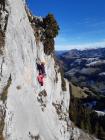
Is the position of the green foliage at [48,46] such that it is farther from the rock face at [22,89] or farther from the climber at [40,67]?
the climber at [40,67]

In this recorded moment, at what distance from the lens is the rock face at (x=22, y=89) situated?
49375 millimetres

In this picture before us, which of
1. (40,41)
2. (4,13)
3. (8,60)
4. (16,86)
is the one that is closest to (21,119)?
(16,86)

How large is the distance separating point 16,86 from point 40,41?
21.7 meters

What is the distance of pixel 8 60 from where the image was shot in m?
51.8

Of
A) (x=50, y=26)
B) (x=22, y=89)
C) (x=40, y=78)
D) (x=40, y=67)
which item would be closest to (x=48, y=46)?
(x=50, y=26)

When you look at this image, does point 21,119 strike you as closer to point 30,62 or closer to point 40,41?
point 30,62

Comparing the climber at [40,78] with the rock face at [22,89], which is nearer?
the rock face at [22,89]

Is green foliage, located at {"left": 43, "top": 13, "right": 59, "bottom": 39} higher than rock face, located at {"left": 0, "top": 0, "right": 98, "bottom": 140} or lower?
higher

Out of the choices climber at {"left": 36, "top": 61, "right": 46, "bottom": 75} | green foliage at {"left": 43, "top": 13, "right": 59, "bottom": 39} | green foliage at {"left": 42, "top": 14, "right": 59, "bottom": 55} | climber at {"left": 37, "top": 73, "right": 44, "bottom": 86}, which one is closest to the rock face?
climber at {"left": 37, "top": 73, "right": 44, "bottom": 86}

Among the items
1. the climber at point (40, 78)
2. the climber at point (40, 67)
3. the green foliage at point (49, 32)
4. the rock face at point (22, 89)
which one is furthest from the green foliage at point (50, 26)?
the climber at point (40, 78)

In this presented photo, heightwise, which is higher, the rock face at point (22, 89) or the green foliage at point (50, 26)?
the green foliage at point (50, 26)

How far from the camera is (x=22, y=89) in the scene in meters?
55.8

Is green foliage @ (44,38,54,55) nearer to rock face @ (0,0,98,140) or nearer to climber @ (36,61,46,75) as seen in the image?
rock face @ (0,0,98,140)

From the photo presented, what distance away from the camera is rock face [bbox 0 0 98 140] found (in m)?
49.4
